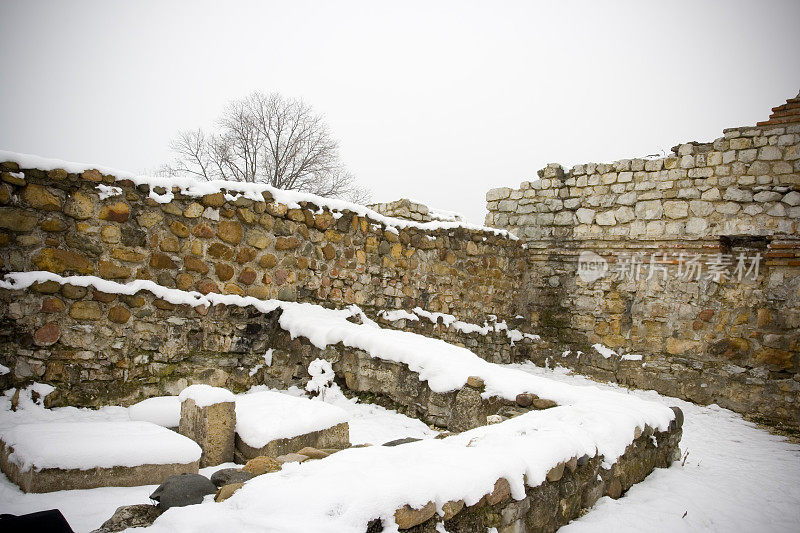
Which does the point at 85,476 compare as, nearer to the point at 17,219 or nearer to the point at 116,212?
the point at 17,219

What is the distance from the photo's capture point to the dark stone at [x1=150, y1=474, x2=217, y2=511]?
6.10ft

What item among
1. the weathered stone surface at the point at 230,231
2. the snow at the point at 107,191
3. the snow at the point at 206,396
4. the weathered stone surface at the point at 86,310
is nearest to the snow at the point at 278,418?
the snow at the point at 206,396

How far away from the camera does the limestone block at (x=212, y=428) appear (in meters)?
2.63

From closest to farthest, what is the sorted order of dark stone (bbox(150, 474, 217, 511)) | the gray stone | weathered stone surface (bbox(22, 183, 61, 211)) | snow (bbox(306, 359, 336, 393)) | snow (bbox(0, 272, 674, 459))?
1. dark stone (bbox(150, 474, 217, 511))
2. snow (bbox(0, 272, 674, 459))
3. weathered stone surface (bbox(22, 183, 61, 211))
4. snow (bbox(306, 359, 336, 393))
5. the gray stone

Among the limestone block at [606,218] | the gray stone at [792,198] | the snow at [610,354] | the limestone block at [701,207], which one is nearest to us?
the gray stone at [792,198]

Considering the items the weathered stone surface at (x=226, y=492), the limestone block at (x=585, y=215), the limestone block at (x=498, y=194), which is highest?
the limestone block at (x=498, y=194)

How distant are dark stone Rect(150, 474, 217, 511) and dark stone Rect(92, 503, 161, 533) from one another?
5 centimetres

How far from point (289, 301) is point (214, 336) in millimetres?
935

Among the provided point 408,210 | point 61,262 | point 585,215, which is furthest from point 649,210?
point 61,262

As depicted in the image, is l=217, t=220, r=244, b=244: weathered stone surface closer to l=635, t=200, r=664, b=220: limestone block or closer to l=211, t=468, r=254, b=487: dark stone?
l=211, t=468, r=254, b=487: dark stone

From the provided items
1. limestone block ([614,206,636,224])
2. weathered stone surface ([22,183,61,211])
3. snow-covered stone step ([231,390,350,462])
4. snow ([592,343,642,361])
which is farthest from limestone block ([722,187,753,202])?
weathered stone surface ([22,183,61,211])

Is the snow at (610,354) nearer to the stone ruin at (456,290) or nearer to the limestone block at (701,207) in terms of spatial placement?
the stone ruin at (456,290)

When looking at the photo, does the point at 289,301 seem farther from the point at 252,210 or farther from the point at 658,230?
the point at 658,230

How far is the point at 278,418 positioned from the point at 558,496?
1616mm
